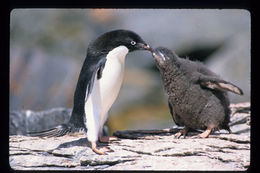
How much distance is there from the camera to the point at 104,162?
171 centimetres

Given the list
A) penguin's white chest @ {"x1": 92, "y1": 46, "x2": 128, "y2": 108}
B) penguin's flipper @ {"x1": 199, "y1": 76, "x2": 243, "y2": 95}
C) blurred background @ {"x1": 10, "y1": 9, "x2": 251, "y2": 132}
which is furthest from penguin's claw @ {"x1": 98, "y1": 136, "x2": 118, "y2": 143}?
blurred background @ {"x1": 10, "y1": 9, "x2": 251, "y2": 132}

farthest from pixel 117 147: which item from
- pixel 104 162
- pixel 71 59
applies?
Answer: pixel 71 59

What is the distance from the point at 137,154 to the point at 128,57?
1635 mm

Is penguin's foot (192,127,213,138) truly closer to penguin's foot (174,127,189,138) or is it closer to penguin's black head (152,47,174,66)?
penguin's foot (174,127,189,138)

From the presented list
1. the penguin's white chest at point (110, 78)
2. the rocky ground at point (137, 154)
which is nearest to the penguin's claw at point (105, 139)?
the rocky ground at point (137, 154)

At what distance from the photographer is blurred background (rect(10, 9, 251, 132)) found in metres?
2.76

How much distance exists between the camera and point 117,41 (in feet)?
5.86

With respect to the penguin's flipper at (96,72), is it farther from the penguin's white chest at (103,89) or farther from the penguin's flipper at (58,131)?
the penguin's flipper at (58,131)

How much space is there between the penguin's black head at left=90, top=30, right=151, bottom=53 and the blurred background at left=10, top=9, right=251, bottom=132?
0.69 metres

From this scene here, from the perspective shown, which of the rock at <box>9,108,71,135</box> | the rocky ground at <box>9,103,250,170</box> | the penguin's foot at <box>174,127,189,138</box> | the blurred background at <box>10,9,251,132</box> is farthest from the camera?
the blurred background at <box>10,9,251,132</box>

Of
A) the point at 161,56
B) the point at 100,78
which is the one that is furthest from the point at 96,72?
the point at 161,56

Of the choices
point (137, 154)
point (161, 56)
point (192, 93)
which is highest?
point (161, 56)

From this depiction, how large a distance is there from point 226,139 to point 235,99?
2.55 feet

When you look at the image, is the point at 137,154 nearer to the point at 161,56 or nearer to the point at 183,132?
the point at 183,132
